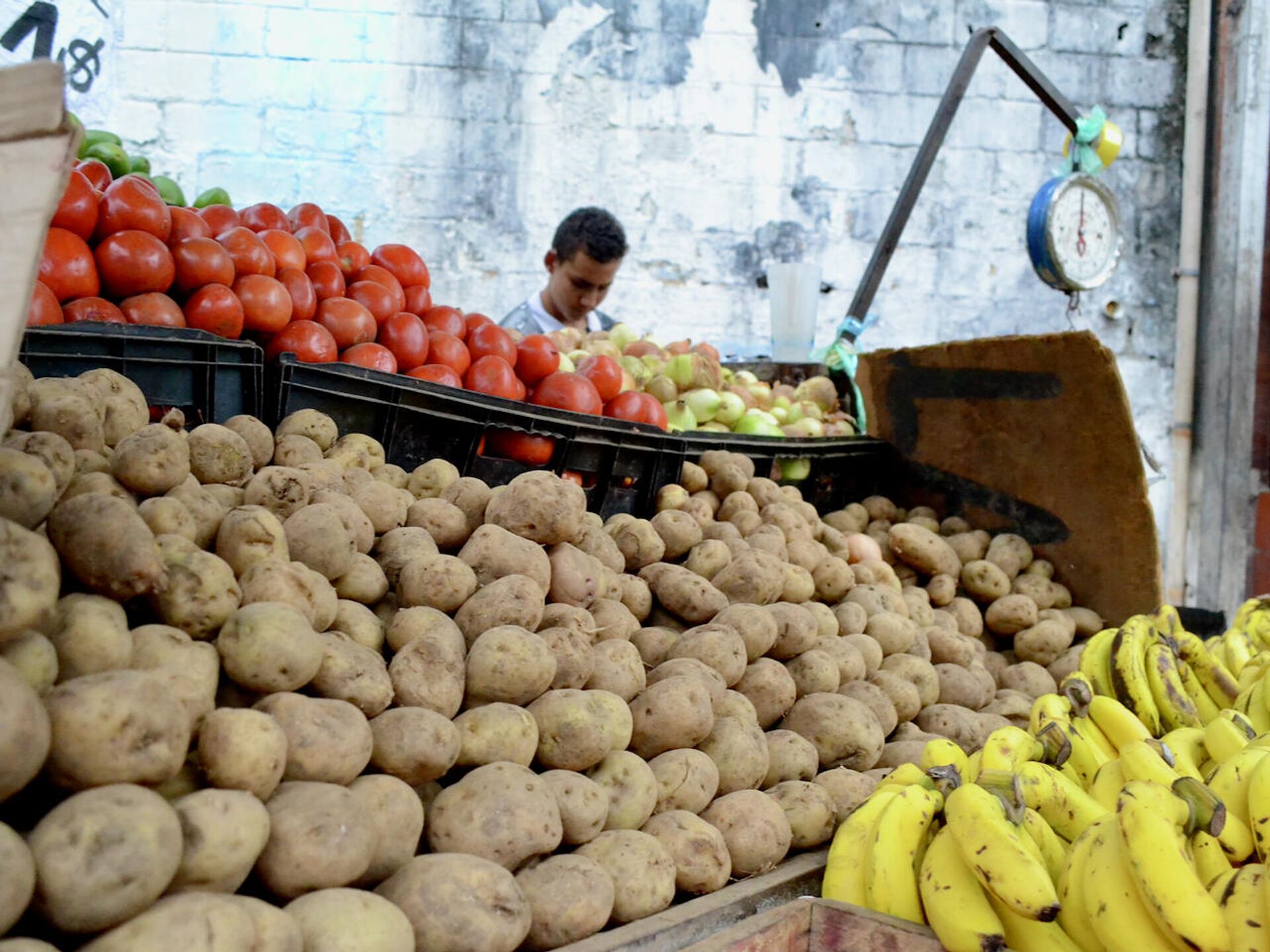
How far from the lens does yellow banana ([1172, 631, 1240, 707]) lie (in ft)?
8.32

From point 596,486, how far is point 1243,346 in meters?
5.52

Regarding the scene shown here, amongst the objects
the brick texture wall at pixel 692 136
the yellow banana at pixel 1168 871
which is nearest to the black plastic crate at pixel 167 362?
the yellow banana at pixel 1168 871

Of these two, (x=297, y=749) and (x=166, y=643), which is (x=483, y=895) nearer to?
(x=297, y=749)

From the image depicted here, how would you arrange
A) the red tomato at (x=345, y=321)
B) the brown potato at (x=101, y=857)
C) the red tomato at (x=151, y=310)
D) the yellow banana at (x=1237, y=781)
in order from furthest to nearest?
the red tomato at (x=345, y=321) → the red tomato at (x=151, y=310) → the yellow banana at (x=1237, y=781) → the brown potato at (x=101, y=857)

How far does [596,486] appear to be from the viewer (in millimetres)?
2830

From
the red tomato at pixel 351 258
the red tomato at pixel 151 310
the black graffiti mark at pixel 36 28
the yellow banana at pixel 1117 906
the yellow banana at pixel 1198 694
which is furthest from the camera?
the black graffiti mark at pixel 36 28

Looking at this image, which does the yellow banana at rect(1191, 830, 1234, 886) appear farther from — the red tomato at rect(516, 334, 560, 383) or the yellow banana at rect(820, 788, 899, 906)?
the red tomato at rect(516, 334, 560, 383)

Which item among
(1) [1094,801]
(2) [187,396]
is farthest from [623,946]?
(2) [187,396]

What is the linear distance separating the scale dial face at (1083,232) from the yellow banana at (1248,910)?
3.83m

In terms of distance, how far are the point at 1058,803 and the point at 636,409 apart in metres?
1.80

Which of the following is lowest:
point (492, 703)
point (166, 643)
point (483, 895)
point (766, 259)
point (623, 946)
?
point (623, 946)

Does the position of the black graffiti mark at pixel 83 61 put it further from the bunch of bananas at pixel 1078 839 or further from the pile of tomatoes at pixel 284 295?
the bunch of bananas at pixel 1078 839

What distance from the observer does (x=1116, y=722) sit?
79.2 inches

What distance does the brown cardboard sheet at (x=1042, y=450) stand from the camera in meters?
3.30
